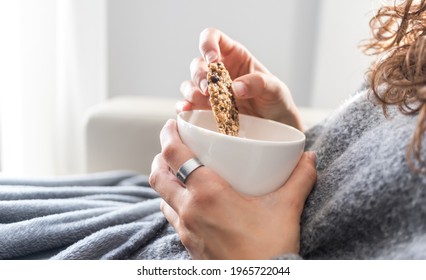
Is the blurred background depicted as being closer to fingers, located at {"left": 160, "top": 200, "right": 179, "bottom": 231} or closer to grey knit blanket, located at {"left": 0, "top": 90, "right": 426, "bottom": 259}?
grey knit blanket, located at {"left": 0, "top": 90, "right": 426, "bottom": 259}

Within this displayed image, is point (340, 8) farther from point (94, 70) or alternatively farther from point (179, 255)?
point (179, 255)

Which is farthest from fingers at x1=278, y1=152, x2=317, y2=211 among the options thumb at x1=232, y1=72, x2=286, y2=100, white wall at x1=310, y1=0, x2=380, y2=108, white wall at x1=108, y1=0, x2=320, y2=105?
white wall at x1=108, y1=0, x2=320, y2=105

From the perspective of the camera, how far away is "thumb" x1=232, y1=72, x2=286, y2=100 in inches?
20.5

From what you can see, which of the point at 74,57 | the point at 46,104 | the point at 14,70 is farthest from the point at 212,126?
the point at 74,57

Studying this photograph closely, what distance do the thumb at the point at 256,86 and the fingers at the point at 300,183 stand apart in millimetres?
100

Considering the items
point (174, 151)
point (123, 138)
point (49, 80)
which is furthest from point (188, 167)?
point (49, 80)

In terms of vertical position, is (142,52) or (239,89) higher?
(239,89)

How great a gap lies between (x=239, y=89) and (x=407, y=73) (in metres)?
0.17

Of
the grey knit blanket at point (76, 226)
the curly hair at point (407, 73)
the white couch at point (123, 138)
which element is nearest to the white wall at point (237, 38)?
the white couch at point (123, 138)

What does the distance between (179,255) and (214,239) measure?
72 mm

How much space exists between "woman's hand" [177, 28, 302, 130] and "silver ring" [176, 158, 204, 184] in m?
0.11

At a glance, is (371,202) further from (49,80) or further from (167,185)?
(49,80)

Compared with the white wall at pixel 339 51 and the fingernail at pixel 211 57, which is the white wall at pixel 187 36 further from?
the fingernail at pixel 211 57

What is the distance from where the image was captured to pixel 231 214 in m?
0.43
